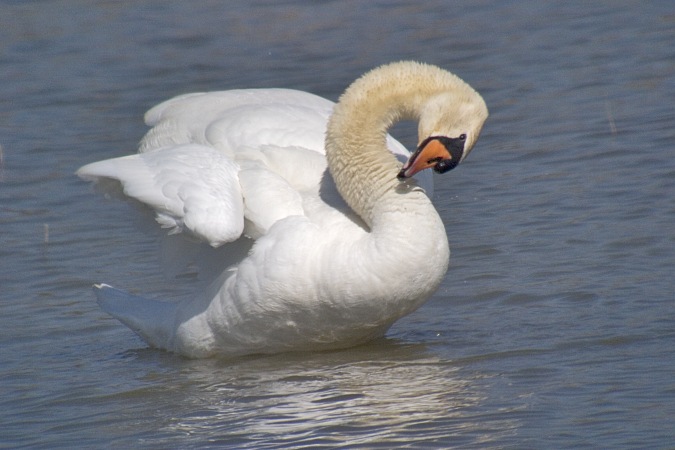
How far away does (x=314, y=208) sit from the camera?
670cm

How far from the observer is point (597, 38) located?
41.3ft

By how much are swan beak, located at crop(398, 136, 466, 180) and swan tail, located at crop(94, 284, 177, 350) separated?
69.5 inches

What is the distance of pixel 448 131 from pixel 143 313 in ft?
6.99

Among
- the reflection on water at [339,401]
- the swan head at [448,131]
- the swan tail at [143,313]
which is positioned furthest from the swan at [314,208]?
the swan tail at [143,313]

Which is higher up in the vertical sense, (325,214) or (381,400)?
(325,214)

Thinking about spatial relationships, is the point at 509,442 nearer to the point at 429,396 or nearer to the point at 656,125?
the point at 429,396

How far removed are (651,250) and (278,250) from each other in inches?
89.7

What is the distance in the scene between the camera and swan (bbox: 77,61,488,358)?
640cm

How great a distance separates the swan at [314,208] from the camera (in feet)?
21.0

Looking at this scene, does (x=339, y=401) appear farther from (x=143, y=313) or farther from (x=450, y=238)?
(x=450, y=238)

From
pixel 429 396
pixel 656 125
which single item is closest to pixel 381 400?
pixel 429 396

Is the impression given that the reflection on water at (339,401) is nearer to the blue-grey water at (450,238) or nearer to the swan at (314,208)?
the blue-grey water at (450,238)

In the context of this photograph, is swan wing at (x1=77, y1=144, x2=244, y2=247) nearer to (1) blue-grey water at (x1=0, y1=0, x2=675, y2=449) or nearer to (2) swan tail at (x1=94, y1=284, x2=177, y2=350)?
(1) blue-grey water at (x1=0, y1=0, x2=675, y2=449)

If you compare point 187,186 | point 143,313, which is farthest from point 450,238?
point 187,186
